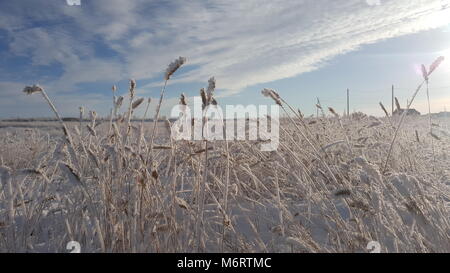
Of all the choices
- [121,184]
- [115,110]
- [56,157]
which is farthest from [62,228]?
[115,110]

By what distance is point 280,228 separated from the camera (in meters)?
1.70

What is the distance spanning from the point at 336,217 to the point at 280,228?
0.88 ft

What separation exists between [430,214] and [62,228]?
1.97 meters

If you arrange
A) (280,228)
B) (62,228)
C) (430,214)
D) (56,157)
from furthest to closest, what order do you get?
(62,228)
(56,157)
(280,228)
(430,214)

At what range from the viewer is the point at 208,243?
1.97 metres

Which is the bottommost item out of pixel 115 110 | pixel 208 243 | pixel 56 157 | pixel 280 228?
pixel 208 243
